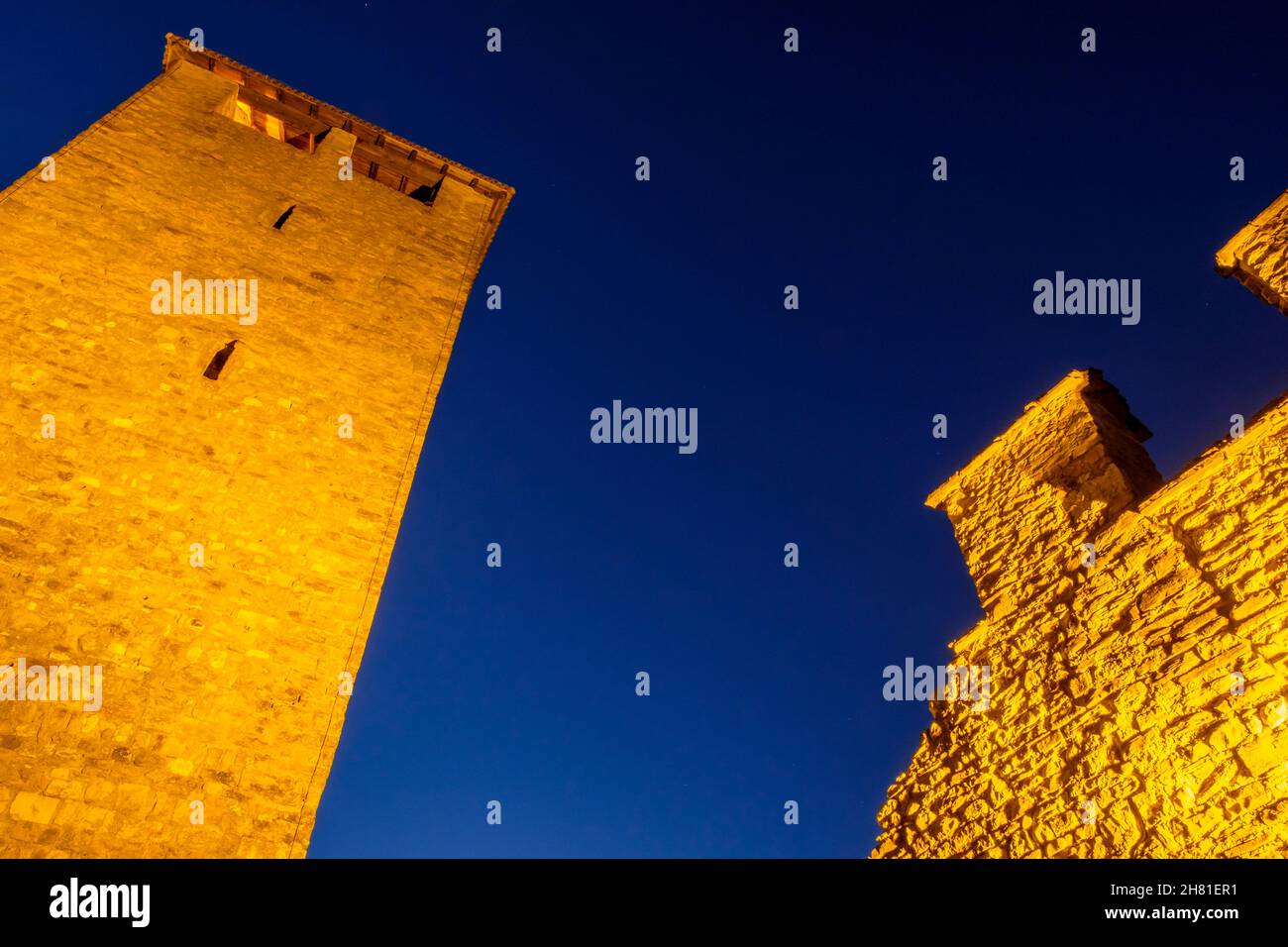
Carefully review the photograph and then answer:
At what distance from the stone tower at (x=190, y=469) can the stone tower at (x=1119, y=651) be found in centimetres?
653

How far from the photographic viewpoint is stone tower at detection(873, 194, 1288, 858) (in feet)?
20.2

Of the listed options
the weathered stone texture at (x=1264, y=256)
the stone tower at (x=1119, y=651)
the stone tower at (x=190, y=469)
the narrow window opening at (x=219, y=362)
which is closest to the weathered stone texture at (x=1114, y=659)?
the stone tower at (x=1119, y=651)

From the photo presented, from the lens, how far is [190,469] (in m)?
7.57

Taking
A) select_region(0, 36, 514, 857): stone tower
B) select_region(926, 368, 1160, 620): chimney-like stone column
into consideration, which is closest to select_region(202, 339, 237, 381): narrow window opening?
select_region(0, 36, 514, 857): stone tower

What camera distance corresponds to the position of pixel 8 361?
23.9ft

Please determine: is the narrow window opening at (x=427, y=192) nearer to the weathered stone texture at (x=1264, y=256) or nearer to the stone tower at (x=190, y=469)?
the stone tower at (x=190, y=469)

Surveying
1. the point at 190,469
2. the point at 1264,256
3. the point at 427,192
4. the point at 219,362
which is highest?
the point at 427,192

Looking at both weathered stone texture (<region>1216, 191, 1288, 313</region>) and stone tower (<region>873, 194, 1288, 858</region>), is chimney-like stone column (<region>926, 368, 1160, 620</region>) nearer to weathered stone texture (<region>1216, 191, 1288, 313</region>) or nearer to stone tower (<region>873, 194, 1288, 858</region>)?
stone tower (<region>873, 194, 1288, 858</region>)

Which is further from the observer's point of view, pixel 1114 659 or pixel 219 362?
pixel 219 362

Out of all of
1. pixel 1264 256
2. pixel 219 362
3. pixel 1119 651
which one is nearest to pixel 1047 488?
pixel 1119 651

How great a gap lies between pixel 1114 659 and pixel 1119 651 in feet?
0.29

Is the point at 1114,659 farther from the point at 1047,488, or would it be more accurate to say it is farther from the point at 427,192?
the point at 427,192

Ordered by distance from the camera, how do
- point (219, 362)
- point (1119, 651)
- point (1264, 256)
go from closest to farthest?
point (1119, 651) < point (1264, 256) < point (219, 362)
